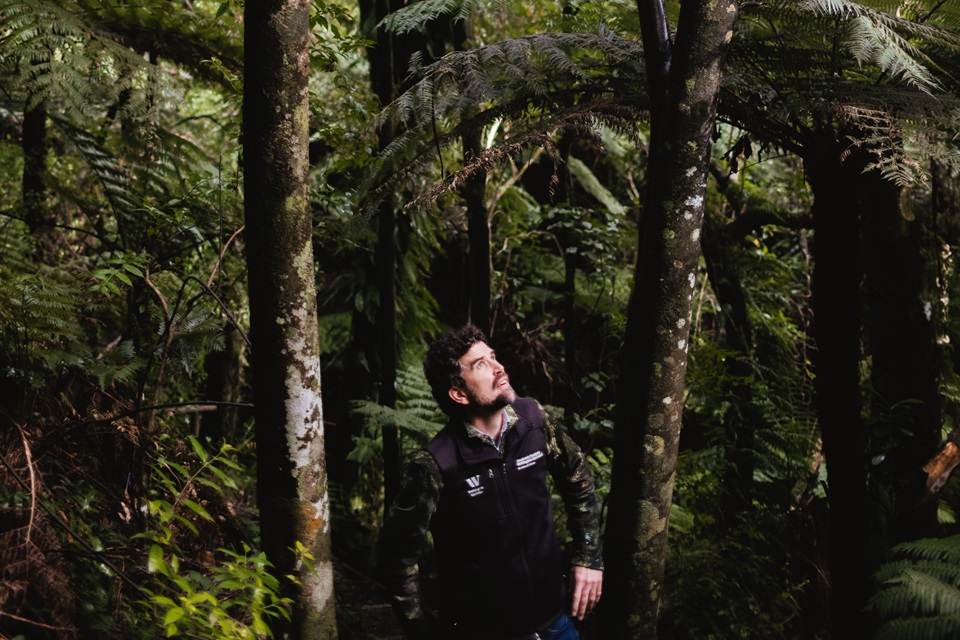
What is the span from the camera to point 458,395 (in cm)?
294

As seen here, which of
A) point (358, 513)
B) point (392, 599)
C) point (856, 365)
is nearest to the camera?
point (392, 599)

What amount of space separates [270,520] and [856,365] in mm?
2467

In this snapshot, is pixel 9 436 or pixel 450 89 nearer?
pixel 9 436

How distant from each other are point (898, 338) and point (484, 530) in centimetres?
248

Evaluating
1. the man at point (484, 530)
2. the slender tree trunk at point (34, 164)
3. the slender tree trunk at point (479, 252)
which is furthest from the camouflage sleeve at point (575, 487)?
the slender tree trunk at point (34, 164)

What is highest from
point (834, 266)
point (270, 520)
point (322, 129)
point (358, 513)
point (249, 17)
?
point (322, 129)

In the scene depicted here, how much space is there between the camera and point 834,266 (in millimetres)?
3127

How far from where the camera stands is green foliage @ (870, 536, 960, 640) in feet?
8.05

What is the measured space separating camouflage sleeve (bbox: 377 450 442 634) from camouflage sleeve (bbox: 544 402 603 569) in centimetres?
56

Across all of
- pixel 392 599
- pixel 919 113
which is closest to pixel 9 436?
pixel 392 599

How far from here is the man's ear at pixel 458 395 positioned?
9.60 ft

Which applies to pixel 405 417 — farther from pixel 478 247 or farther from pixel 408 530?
pixel 408 530

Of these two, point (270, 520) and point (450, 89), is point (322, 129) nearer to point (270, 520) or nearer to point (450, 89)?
point (450, 89)

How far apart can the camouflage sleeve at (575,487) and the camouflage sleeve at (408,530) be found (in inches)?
21.9
